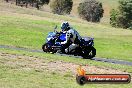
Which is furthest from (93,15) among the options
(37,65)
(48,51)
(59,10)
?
(37,65)

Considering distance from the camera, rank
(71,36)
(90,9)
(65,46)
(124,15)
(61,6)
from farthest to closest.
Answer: (61,6) < (90,9) < (124,15) < (65,46) < (71,36)

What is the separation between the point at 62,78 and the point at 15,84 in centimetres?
248

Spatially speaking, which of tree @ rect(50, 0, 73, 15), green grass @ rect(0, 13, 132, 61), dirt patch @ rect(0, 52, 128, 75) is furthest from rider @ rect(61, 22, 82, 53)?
Result: tree @ rect(50, 0, 73, 15)

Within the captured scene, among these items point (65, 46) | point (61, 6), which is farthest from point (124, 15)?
point (65, 46)

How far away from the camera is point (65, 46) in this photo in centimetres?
2380

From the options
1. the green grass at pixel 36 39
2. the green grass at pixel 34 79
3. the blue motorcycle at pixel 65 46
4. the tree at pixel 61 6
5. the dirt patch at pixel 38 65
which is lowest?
the tree at pixel 61 6

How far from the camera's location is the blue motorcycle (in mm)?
23422

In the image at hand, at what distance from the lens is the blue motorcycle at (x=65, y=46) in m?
23.4

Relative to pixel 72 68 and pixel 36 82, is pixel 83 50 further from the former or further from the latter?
pixel 36 82

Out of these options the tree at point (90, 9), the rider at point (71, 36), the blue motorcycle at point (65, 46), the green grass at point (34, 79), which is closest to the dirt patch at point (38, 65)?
the green grass at point (34, 79)

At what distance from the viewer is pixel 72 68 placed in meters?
15.9

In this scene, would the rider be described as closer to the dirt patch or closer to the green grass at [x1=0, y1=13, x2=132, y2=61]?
the green grass at [x1=0, y1=13, x2=132, y2=61]

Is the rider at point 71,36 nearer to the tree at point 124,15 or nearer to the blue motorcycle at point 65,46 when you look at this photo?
the blue motorcycle at point 65,46

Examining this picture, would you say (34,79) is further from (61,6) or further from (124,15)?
(61,6)
